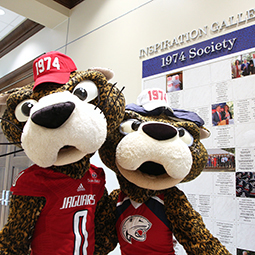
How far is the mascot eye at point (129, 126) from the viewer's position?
718 mm

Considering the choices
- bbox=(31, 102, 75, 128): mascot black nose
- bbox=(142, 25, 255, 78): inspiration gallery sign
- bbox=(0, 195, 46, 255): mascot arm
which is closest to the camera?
bbox=(31, 102, 75, 128): mascot black nose

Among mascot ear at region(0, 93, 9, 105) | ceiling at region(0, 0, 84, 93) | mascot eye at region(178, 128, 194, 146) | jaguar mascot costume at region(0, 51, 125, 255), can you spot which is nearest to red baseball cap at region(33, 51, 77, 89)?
jaguar mascot costume at region(0, 51, 125, 255)

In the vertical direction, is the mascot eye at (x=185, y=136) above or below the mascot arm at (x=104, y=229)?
above

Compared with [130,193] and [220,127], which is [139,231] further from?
[220,127]

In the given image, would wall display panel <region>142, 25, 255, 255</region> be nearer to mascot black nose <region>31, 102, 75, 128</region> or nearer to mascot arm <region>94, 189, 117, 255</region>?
mascot arm <region>94, 189, 117, 255</region>

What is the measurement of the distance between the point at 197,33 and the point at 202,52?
98mm

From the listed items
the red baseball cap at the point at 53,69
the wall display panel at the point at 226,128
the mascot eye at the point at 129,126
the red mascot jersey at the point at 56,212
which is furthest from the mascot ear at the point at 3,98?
the wall display panel at the point at 226,128

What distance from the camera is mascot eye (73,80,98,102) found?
605 mm

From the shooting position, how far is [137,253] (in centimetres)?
72

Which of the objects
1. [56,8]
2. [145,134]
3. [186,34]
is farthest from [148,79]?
[56,8]

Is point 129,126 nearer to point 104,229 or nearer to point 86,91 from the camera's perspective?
point 86,91

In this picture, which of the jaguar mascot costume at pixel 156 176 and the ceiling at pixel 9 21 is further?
the ceiling at pixel 9 21

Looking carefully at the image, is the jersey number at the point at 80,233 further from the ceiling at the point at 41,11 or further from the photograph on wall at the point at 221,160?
the ceiling at the point at 41,11

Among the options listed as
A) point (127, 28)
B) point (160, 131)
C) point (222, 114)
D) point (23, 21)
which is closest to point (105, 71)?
point (160, 131)
